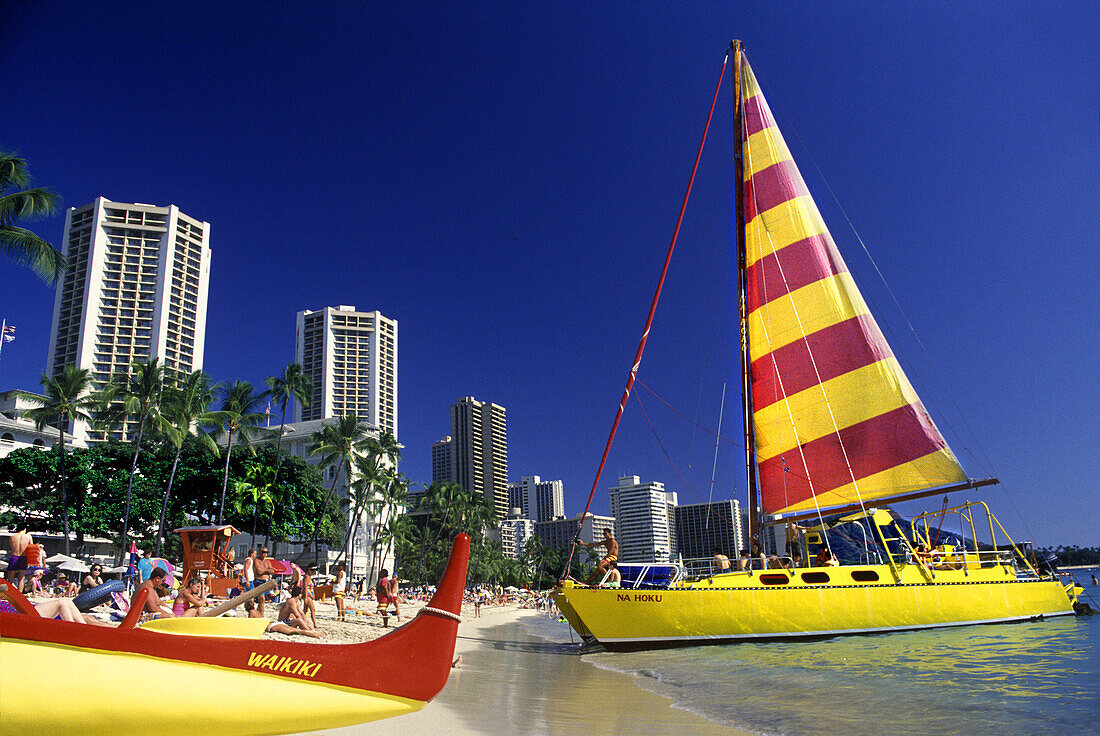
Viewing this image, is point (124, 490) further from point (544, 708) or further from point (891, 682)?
point (891, 682)

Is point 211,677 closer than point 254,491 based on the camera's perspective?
Yes

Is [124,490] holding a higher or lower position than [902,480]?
higher

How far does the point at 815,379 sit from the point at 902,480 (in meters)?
3.19

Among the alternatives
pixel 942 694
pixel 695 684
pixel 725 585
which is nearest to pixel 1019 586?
pixel 725 585

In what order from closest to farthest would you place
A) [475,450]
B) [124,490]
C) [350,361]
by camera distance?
[124,490] → [350,361] → [475,450]

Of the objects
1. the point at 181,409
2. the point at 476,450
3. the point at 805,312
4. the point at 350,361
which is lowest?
the point at 805,312

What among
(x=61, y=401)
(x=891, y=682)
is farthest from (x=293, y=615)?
(x=61, y=401)

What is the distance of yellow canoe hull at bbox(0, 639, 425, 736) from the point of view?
3.76 m

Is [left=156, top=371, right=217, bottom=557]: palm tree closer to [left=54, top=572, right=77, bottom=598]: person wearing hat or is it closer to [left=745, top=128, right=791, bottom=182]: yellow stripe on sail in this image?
[left=54, top=572, right=77, bottom=598]: person wearing hat

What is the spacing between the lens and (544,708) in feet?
27.8

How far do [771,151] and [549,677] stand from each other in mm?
15764

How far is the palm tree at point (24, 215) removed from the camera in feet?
55.5

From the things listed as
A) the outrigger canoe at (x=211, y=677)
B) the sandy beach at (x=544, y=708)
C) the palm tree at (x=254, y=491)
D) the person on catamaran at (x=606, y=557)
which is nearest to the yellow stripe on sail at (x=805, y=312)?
the person on catamaran at (x=606, y=557)

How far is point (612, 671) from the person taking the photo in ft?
39.7
